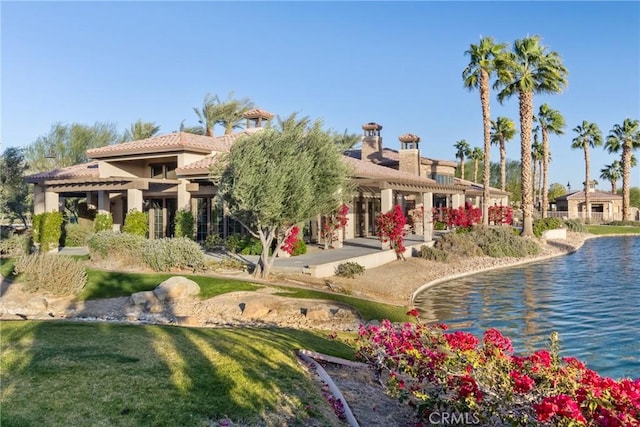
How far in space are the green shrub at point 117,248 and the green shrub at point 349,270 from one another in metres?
8.26

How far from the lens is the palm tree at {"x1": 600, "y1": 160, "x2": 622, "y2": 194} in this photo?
76125 millimetres

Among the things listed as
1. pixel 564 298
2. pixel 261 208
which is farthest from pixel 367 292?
pixel 564 298

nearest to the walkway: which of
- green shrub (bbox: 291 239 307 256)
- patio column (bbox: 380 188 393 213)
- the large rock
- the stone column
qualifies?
green shrub (bbox: 291 239 307 256)

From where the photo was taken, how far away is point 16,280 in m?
17.3

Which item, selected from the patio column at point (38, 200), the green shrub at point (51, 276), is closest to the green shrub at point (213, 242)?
the green shrub at point (51, 276)

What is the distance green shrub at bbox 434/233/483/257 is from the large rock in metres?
16.7

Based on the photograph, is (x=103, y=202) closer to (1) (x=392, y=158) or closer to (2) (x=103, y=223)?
(2) (x=103, y=223)

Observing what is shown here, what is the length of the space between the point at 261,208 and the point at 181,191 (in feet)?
36.4

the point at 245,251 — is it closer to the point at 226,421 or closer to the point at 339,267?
the point at 339,267

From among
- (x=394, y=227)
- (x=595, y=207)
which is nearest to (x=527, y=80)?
(x=394, y=227)

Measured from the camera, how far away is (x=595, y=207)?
2864 inches

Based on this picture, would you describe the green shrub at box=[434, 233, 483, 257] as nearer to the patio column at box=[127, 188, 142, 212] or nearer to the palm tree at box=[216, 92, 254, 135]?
the patio column at box=[127, 188, 142, 212]

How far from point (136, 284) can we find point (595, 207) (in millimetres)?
73502

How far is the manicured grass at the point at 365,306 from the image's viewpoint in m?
14.4
